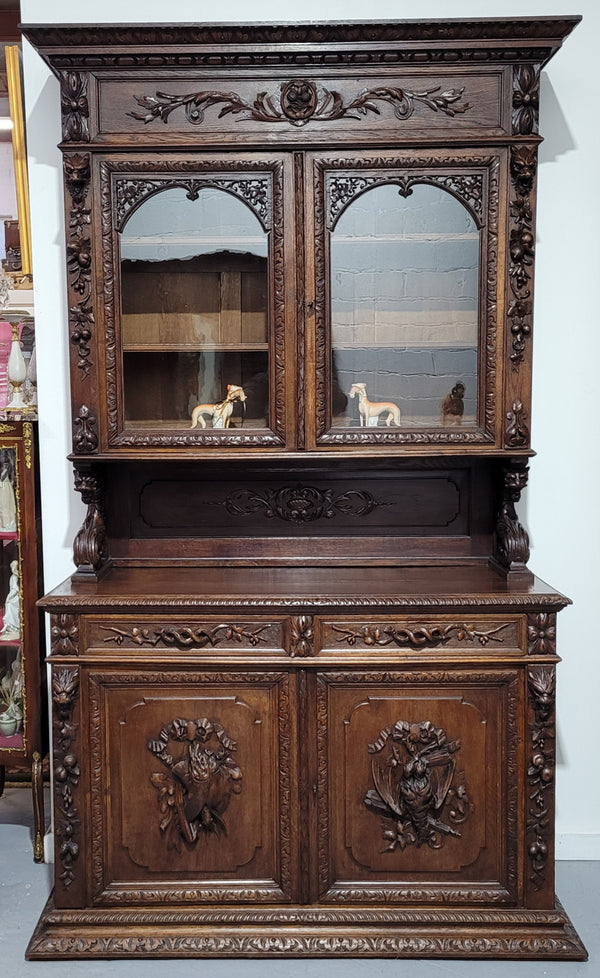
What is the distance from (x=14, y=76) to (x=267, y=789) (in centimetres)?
234

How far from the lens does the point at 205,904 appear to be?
88.6 inches

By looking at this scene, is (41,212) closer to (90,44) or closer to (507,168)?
(90,44)

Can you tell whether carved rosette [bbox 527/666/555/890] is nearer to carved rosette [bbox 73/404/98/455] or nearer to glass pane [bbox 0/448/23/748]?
carved rosette [bbox 73/404/98/455]

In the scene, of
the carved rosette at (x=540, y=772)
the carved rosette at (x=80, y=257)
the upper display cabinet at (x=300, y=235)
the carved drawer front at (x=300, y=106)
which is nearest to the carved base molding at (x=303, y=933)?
the carved rosette at (x=540, y=772)

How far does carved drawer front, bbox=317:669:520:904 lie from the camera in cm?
222

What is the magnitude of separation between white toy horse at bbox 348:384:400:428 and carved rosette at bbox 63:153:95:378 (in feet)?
2.44

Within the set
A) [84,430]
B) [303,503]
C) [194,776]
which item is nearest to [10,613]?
[84,430]

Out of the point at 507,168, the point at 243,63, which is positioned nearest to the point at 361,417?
the point at 507,168

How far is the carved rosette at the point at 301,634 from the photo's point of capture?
7.20ft

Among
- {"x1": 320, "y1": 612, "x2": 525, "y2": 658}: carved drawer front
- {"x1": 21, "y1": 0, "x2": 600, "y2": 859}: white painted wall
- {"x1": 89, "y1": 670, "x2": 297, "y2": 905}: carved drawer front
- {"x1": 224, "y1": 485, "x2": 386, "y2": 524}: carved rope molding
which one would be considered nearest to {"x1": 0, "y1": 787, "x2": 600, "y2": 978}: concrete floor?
{"x1": 89, "y1": 670, "x2": 297, "y2": 905}: carved drawer front

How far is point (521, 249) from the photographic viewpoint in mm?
2236

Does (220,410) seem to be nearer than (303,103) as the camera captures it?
No

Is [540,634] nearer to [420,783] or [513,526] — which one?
[513,526]

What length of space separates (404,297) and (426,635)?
92cm
